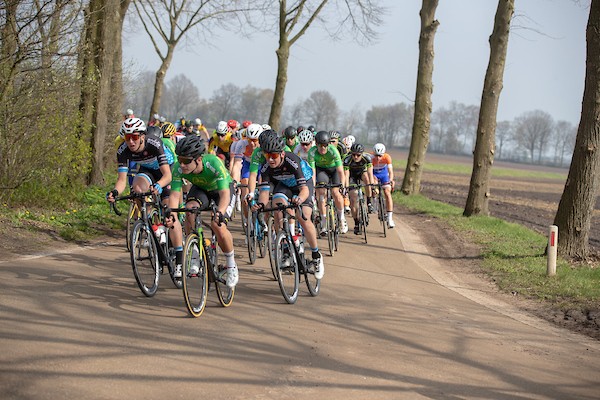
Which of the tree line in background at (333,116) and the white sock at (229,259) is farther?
the tree line in background at (333,116)

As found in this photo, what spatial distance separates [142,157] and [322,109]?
566ft

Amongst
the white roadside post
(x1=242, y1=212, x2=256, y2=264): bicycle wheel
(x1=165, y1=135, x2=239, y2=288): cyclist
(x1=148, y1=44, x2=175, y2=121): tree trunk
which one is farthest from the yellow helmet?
(x1=148, y1=44, x2=175, y2=121): tree trunk

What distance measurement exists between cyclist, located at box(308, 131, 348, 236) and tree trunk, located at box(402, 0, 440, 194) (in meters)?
13.3

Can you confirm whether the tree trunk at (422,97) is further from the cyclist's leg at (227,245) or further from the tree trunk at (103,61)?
the cyclist's leg at (227,245)

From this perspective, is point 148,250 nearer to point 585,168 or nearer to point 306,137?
point 306,137

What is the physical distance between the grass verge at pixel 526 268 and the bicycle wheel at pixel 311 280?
3.43m

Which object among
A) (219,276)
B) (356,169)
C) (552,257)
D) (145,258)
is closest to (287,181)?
(219,276)

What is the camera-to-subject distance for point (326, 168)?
1605 cm

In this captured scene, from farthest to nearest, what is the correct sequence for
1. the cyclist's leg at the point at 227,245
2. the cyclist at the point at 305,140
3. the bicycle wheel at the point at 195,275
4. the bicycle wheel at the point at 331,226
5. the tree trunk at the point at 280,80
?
the tree trunk at the point at 280,80 < the bicycle wheel at the point at 331,226 < the cyclist at the point at 305,140 < the cyclist's leg at the point at 227,245 < the bicycle wheel at the point at 195,275

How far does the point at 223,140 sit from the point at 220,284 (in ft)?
31.2

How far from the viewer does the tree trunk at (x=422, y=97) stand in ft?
92.7

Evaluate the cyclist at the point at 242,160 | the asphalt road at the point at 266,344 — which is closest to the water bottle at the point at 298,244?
the asphalt road at the point at 266,344

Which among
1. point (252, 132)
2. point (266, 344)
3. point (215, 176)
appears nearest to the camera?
point (266, 344)

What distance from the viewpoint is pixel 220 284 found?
973 centimetres
